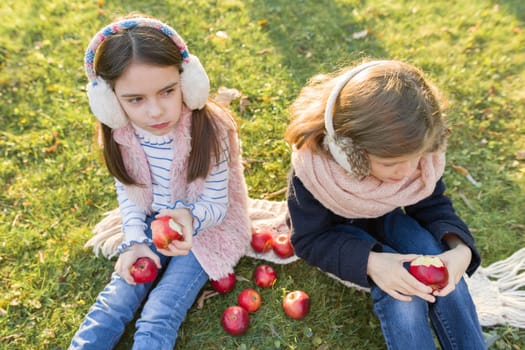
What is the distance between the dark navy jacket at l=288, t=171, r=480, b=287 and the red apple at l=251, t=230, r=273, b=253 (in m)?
0.60

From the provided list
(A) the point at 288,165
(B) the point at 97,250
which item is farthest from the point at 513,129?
(B) the point at 97,250

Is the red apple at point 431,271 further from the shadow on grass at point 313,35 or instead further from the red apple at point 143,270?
the shadow on grass at point 313,35

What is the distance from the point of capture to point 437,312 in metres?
2.26

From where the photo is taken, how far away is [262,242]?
9.92 feet

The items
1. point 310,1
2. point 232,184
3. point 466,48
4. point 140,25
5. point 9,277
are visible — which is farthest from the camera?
point 310,1

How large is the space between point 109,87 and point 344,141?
3.79 ft

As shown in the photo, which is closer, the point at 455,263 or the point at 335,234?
the point at 455,263

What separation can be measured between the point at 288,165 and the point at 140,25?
1.89 metres

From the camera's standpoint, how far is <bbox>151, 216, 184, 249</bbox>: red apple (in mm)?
2365

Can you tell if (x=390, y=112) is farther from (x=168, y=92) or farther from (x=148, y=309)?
(x=148, y=309)

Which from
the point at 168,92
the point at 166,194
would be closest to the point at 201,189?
the point at 166,194

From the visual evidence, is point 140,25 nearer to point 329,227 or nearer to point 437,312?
point 329,227

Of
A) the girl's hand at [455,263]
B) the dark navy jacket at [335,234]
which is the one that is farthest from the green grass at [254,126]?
the girl's hand at [455,263]

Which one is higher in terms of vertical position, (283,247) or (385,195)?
(385,195)
